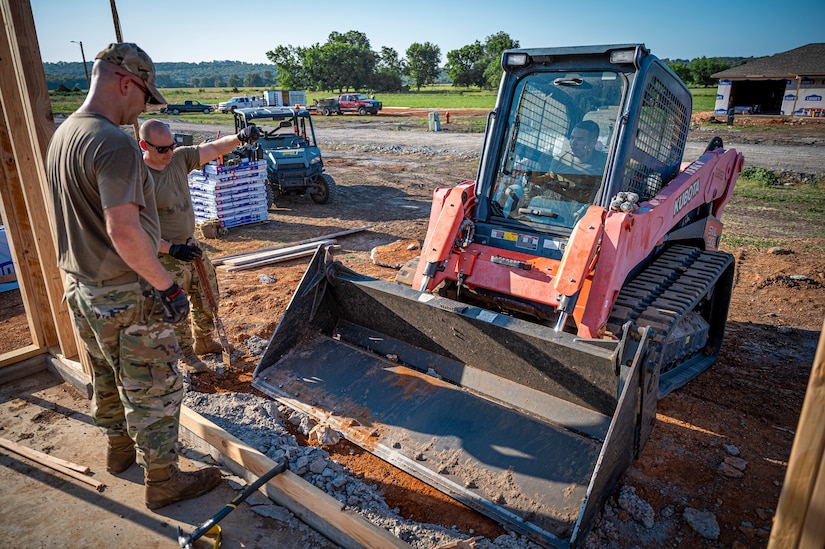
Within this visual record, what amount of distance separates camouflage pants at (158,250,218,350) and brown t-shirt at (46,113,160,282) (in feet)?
5.14

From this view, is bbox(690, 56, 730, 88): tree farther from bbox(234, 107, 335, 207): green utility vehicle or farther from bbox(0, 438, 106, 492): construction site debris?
bbox(0, 438, 106, 492): construction site debris

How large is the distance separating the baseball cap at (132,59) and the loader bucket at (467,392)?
76.8 inches

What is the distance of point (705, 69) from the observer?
58938 mm

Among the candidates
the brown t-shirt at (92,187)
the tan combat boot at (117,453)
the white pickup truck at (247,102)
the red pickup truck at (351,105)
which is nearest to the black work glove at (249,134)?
the brown t-shirt at (92,187)

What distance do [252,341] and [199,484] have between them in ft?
6.98

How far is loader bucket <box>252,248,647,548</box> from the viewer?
3012 mm

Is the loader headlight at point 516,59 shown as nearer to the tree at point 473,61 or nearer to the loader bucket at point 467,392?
the loader bucket at point 467,392

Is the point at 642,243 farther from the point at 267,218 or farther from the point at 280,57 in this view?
the point at 280,57

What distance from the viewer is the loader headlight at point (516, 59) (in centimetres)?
445

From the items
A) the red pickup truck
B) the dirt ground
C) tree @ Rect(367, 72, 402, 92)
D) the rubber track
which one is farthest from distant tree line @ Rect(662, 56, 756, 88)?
the rubber track

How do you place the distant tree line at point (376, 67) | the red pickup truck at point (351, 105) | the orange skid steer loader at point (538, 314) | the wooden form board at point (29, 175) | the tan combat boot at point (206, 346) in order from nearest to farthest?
the orange skid steer loader at point (538, 314), the wooden form board at point (29, 175), the tan combat boot at point (206, 346), the red pickup truck at point (351, 105), the distant tree line at point (376, 67)

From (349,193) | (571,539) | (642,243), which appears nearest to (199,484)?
(571,539)

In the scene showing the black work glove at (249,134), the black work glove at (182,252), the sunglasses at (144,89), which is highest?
the sunglasses at (144,89)

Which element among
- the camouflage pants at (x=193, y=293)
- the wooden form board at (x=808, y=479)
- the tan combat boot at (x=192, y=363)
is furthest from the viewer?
the tan combat boot at (x=192, y=363)
